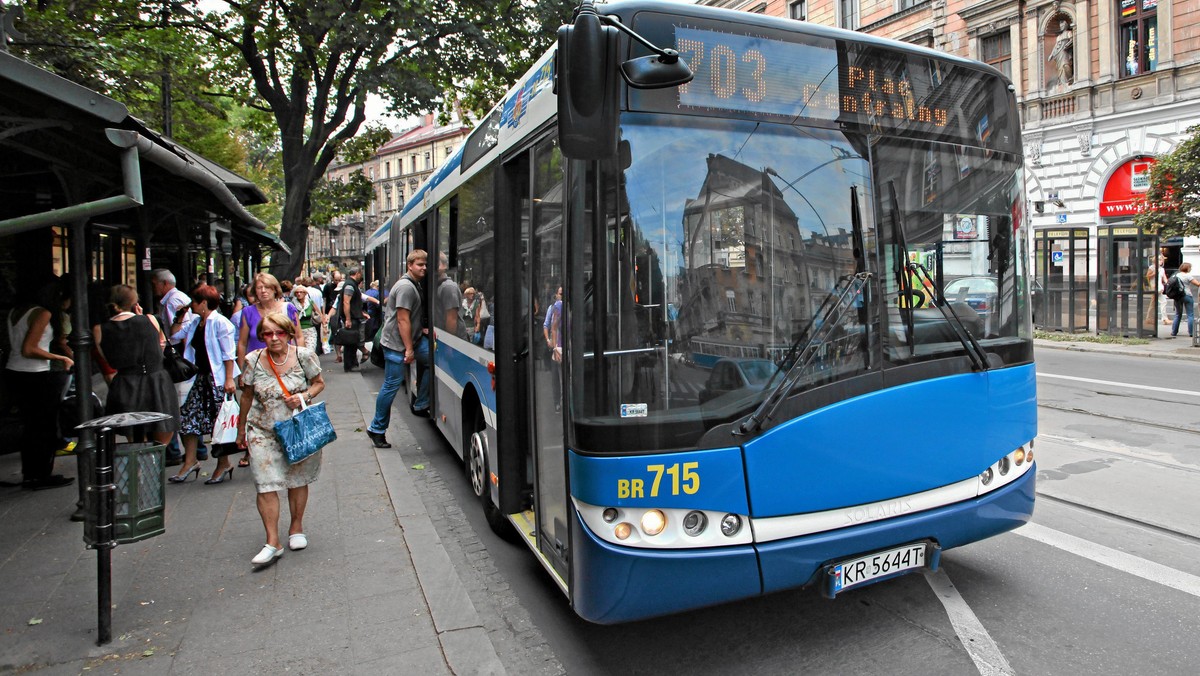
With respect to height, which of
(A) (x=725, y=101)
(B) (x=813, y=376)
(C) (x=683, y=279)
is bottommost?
(B) (x=813, y=376)

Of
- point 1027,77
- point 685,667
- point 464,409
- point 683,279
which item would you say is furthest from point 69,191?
point 1027,77

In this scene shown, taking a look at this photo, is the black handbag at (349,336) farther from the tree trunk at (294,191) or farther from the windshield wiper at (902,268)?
the windshield wiper at (902,268)

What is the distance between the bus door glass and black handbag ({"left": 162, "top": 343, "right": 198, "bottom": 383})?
4.17 m

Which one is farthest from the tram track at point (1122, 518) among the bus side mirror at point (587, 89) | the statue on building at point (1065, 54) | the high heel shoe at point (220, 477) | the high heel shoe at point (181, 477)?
the statue on building at point (1065, 54)

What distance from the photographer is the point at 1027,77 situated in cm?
2617

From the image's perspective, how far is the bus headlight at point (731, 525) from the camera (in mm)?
3256

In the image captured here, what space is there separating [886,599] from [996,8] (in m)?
28.3

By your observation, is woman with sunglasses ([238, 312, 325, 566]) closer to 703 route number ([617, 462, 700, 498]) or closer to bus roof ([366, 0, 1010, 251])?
bus roof ([366, 0, 1010, 251])

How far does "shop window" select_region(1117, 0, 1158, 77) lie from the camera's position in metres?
22.6

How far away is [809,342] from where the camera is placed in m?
3.38

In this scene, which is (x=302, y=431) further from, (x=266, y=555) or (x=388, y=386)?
(x=388, y=386)

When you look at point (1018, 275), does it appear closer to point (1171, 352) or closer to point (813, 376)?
point (813, 376)

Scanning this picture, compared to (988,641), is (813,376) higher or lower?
higher

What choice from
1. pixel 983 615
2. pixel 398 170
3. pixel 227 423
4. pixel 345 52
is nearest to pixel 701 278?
pixel 983 615
